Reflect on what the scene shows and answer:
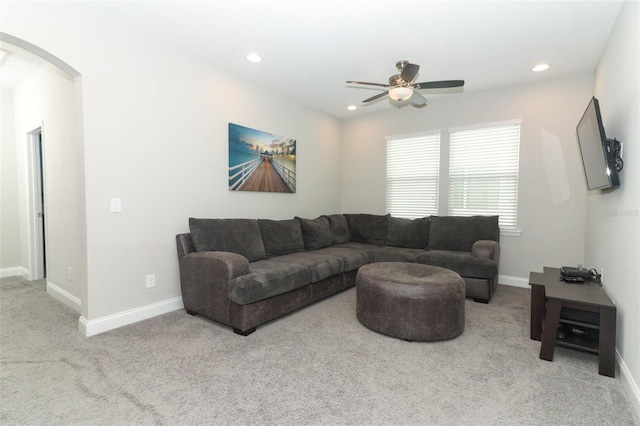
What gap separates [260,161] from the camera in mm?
4125

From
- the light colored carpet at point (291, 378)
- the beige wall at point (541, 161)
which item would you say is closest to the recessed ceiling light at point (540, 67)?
the beige wall at point (541, 161)

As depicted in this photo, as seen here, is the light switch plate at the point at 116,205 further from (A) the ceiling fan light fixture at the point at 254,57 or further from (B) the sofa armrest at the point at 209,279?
(A) the ceiling fan light fixture at the point at 254,57

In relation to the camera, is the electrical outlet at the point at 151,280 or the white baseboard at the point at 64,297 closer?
the electrical outlet at the point at 151,280

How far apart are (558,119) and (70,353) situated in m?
5.54

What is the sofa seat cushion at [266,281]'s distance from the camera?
2.53 m


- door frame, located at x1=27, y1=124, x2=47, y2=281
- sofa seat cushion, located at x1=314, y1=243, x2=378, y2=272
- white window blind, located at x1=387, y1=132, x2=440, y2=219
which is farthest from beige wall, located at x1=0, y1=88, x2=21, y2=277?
white window blind, located at x1=387, y1=132, x2=440, y2=219

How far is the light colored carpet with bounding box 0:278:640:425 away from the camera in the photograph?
5.32 feet

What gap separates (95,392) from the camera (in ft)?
5.92

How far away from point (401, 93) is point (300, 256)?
2072 mm

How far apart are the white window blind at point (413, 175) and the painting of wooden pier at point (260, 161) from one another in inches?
67.7

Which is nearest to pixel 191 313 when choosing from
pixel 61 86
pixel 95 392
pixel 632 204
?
pixel 95 392

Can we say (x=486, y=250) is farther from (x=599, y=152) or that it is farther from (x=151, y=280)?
(x=151, y=280)

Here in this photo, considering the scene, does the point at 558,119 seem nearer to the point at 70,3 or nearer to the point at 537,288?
the point at 537,288

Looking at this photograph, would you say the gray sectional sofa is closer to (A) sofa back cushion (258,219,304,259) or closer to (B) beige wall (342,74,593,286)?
(A) sofa back cushion (258,219,304,259)
